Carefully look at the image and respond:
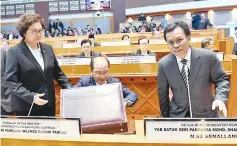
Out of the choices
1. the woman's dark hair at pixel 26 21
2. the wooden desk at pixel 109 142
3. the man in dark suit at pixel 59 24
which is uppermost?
the man in dark suit at pixel 59 24

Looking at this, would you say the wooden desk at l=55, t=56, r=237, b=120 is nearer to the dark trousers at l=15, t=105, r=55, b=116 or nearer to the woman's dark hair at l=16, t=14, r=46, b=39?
the dark trousers at l=15, t=105, r=55, b=116

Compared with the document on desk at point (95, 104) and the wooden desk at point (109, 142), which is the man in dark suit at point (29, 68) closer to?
the document on desk at point (95, 104)

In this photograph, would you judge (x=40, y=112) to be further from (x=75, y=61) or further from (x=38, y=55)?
(x=75, y=61)

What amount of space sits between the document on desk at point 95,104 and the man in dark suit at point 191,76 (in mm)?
375

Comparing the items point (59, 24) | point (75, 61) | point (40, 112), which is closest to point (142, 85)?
point (75, 61)

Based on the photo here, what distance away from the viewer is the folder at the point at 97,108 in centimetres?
159

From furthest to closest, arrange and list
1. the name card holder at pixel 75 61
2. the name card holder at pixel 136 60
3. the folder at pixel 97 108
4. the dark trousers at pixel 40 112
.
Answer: the name card holder at pixel 75 61 < the name card holder at pixel 136 60 < the dark trousers at pixel 40 112 < the folder at pixel 97 108

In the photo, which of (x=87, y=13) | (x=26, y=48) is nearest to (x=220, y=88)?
(x=26, y=48)

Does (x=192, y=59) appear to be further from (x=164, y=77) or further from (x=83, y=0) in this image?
(x=83, y=0)

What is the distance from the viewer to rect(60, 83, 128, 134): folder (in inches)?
62.6

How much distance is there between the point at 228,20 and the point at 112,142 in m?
19.1

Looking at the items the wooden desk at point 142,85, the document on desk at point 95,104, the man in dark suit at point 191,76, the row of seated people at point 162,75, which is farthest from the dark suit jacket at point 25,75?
the wooden desk at point 142,85

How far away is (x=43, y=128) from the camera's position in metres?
1.32

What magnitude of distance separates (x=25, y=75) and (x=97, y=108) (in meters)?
0.74
